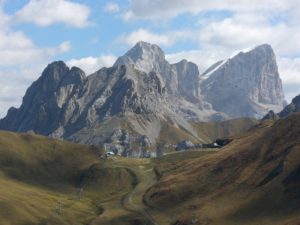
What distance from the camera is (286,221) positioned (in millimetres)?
196875
